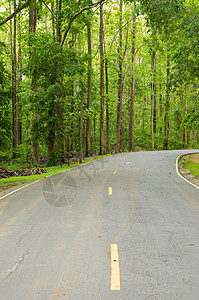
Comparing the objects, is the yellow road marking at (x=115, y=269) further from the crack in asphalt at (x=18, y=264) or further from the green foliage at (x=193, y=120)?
the green foliage at (x=193, y=120)

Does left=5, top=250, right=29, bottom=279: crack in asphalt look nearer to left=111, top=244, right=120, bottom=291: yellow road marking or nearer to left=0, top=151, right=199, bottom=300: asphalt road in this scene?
left=0, top=151, right=199, bottom=300: asphalt road

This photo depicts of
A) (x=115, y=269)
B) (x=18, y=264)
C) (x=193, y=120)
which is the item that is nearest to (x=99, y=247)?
(x=115, y=269)

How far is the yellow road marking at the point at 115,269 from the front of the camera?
4.09 m

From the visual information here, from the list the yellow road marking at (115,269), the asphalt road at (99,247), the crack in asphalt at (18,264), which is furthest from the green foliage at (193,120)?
the crack in asphalt at (18,264)

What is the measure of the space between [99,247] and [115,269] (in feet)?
3.38

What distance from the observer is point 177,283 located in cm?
416

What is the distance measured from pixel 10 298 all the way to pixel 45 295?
17.7 inches

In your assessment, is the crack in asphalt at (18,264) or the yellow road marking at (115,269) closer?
the yellow road marking at (115,269)

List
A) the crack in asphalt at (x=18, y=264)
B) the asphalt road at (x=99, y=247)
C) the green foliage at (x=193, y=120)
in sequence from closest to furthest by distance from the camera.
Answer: the asphalt road at (x=99, y=247) → the crack in asphalt at (x=18, y=264) → the green foliage at (x=193, y=120)

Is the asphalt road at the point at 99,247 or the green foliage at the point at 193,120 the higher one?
the green foliage at the point at 193,120

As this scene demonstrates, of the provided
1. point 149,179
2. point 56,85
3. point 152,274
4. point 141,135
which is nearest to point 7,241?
point 152,274

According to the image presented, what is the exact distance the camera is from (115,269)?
4.60 m

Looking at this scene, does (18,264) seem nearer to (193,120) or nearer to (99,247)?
(99,247)

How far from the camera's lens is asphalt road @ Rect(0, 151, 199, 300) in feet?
13.2
